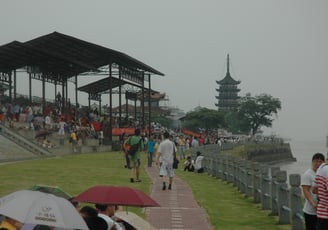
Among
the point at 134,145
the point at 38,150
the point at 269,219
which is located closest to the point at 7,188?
the point at 134,145

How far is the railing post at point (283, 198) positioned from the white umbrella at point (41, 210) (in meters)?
6.59

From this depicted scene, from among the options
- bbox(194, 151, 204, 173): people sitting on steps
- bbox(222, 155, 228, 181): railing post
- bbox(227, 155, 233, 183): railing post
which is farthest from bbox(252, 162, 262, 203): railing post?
bbox(194, 151, 204, 173): people sitting on steps

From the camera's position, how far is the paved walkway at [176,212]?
10.8 meters

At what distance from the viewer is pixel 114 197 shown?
6352 millimetres

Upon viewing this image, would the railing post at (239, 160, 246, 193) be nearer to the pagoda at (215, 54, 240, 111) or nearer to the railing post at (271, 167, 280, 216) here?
the railing post at (271, 167, 280, 216)

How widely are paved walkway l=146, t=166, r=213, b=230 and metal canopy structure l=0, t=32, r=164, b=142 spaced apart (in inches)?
860

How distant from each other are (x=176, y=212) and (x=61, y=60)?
89.7ft

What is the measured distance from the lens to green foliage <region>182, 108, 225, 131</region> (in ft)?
327

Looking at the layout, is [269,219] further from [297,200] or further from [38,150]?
[38,150]

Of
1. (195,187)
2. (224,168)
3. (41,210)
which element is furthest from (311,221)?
(224,168)

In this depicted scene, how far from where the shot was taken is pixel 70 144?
35219mm

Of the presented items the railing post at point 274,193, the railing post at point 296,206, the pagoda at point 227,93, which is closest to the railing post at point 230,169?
the railing post at point 274,193

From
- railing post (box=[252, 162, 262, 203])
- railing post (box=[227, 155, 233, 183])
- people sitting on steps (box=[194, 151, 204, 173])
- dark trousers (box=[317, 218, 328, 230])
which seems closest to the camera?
dark trousers (box=[317, 218, 328, 230])

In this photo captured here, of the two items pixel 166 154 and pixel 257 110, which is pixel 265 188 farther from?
pixel 257 110
